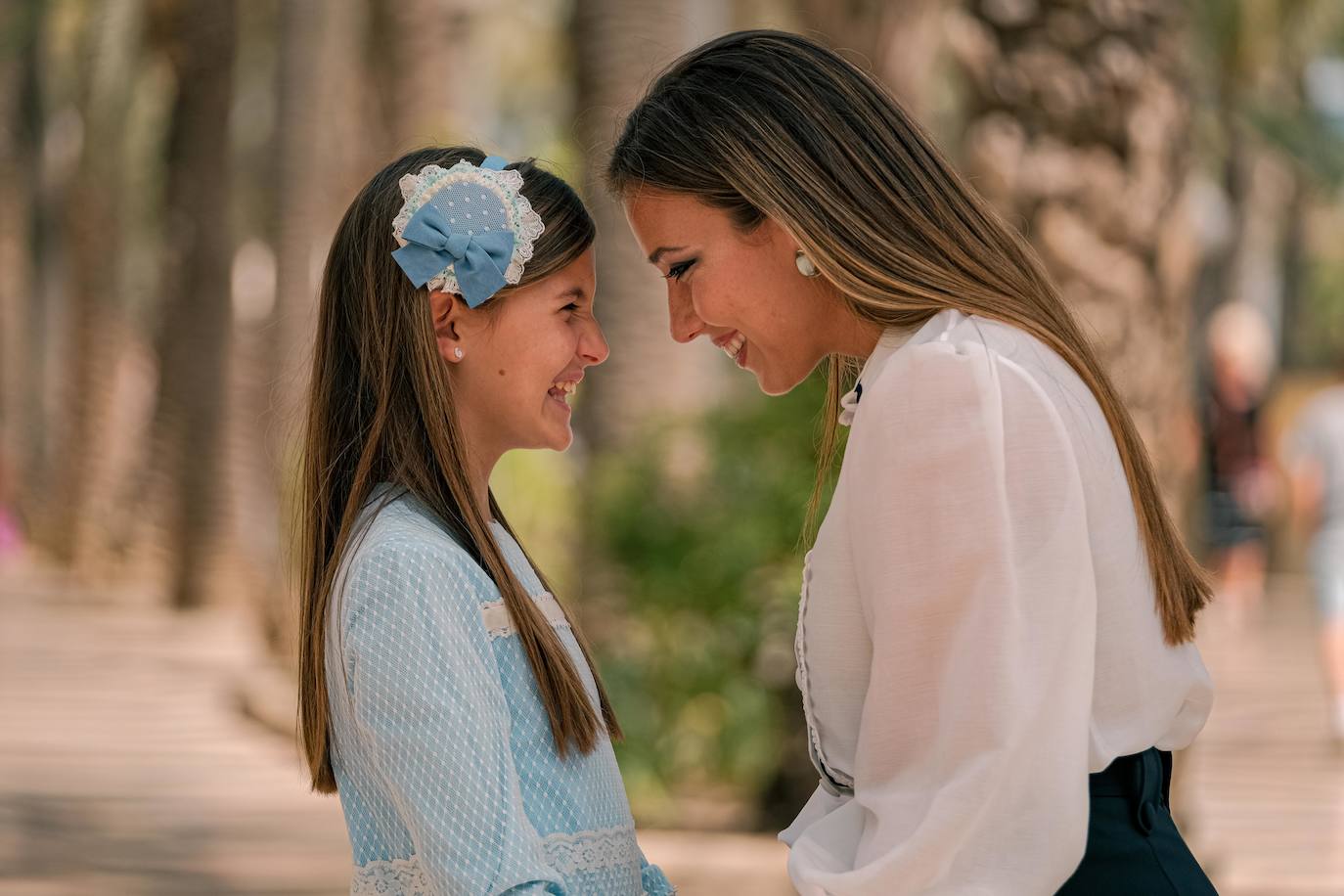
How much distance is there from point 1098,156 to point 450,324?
365cm

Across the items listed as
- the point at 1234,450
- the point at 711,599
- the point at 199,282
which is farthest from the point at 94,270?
the point at 711,599

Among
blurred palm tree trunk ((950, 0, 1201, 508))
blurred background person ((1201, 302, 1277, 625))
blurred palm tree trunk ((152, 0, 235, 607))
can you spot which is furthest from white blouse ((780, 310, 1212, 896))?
blurred palm tree trunk ((152, 0, 235, 607))

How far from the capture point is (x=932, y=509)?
1887 millimetres

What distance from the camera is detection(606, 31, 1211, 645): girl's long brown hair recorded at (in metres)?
2.06

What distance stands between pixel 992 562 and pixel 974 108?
4112mm

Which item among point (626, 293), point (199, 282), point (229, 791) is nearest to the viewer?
point (626, 293)

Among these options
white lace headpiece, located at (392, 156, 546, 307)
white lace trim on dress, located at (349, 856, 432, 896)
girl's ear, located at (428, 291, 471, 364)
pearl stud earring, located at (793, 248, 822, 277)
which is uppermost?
pearl stud earring, located at (793, 248, 822, 277)

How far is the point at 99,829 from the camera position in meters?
7.86

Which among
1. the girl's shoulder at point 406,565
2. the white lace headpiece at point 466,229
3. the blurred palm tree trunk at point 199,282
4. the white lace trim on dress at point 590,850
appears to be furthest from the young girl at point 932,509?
the blurred palm tree trunk at point 199,282

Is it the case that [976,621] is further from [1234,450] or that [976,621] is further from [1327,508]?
[1234,450]

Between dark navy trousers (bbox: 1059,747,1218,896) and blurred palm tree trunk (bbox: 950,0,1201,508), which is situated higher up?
dark navy trousers (bbox: 1059,747,1218,896)

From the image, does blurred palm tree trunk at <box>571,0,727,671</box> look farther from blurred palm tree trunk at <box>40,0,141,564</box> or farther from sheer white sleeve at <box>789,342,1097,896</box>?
blurred palm tree trunk at <box>40,0,141,564</box>

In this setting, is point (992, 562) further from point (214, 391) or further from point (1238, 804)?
point (214, 391)

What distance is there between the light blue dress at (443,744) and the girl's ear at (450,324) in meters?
0.22
